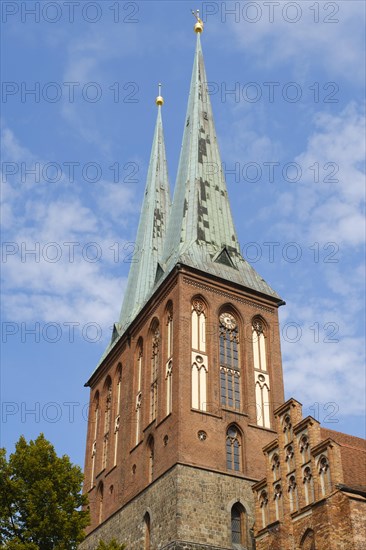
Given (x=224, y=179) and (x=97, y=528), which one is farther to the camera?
(x=224, y=179)

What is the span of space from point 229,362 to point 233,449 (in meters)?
3.89

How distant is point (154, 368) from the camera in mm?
33281

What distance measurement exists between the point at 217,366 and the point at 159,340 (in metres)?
3.13

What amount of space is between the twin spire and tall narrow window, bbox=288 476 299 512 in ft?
37.4

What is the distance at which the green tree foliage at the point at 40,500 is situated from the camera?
73.5 feet

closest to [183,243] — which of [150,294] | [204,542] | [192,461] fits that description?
[150,294]

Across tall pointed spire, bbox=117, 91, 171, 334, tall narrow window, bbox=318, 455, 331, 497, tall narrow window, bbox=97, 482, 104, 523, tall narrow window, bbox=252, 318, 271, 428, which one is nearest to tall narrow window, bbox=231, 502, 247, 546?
tall narrow window, bbox=252, 318, 271, 428

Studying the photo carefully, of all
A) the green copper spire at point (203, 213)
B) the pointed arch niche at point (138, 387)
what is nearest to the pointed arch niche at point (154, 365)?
the pointed arch niche at point (138, 387)

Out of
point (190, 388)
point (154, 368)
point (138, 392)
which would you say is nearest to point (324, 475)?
point (190, 388)

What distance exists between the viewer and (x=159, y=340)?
33031 mm

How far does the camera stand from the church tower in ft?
90.7

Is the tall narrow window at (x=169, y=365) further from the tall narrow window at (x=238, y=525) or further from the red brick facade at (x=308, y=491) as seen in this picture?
the red brick facade at (x=308, y=491)

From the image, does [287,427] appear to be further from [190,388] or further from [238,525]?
[190,388]

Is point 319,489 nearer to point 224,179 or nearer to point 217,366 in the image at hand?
point 217,366
